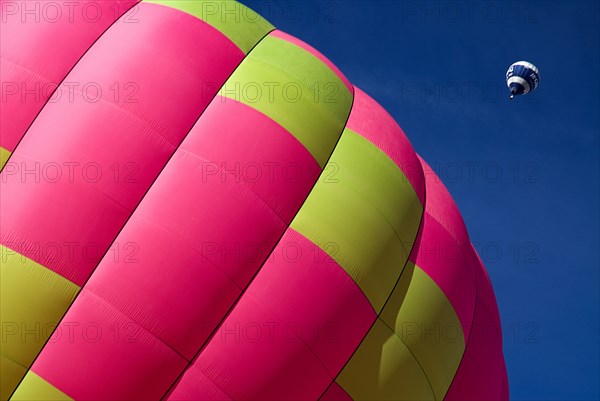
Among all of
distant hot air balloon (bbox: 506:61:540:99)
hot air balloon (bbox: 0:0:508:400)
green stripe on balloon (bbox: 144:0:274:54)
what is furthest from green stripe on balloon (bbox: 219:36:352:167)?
distant hot air balloon (bbox: 506:61:540:99)

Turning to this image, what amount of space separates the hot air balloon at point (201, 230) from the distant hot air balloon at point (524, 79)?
17.4 m

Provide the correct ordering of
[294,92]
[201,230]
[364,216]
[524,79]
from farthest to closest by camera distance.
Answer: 1. [524,79]
2. [294,92]
3. [364,216]
4. [201,230]

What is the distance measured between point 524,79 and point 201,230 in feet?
64.2

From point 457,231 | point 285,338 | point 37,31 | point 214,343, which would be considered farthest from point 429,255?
point 37,31

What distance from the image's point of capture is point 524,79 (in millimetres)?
23969

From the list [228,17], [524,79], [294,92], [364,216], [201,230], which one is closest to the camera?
[201,230]

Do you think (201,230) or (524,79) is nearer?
(201,230)

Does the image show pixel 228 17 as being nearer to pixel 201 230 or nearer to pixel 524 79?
pixel 201 230

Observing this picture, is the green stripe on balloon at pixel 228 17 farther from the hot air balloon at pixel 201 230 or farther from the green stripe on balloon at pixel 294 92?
the green stripe on balloon at pixel 294 92

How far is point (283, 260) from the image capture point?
Result: 679 centimetres

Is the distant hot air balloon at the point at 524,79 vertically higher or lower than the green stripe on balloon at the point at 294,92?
higher

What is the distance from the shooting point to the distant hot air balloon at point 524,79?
2395 centimetres

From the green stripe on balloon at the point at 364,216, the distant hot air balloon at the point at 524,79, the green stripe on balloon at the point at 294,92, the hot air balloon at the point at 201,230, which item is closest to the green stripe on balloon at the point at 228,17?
the hot air balloon at the point at 201,230

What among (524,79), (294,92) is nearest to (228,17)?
(294,92)
